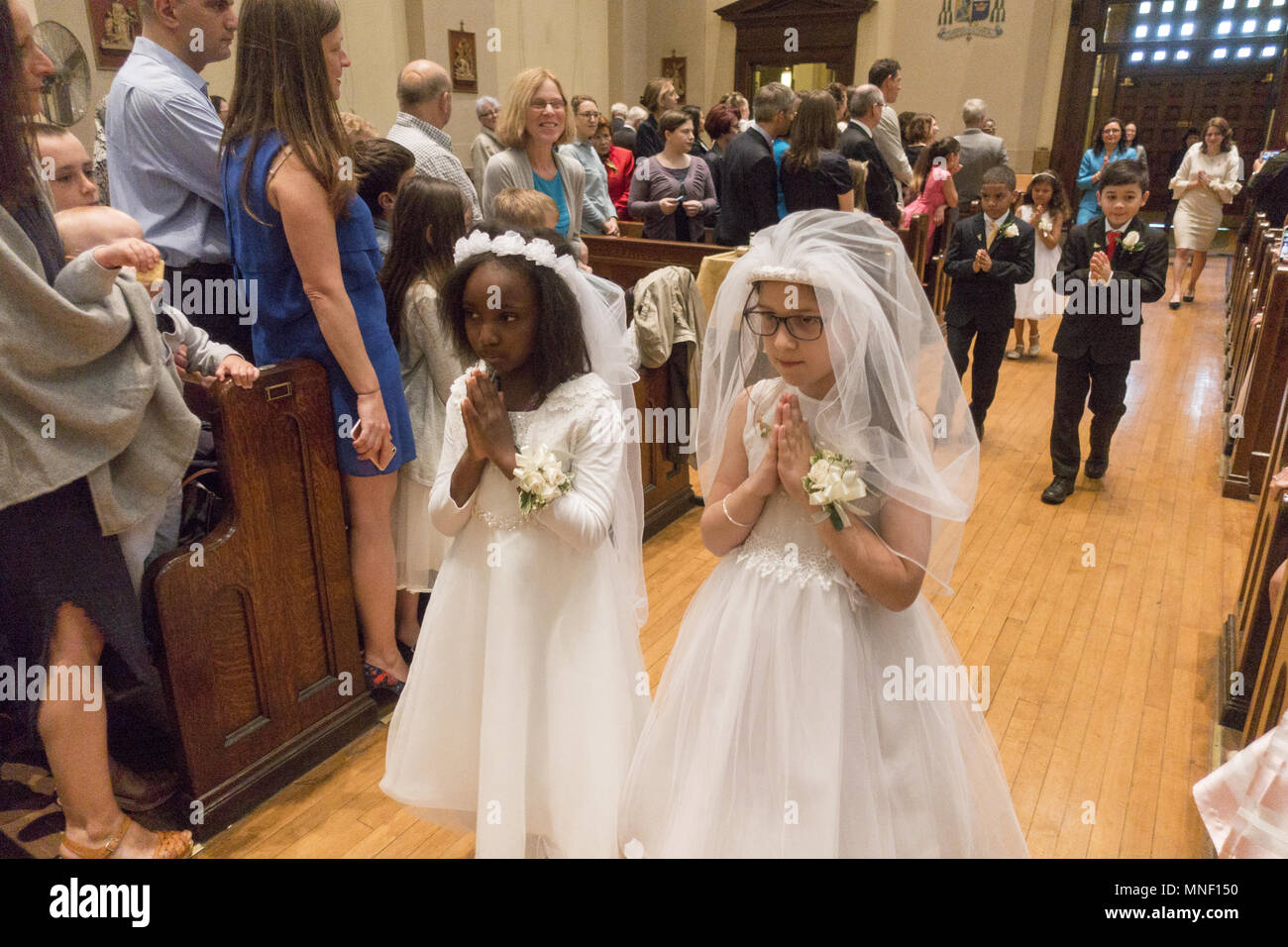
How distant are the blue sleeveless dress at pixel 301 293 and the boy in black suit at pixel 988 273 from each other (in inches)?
135

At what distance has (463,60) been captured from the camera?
9188 millimetres

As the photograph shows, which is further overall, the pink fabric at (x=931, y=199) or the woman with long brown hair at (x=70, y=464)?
the pink fabric at (x=931, y=199)

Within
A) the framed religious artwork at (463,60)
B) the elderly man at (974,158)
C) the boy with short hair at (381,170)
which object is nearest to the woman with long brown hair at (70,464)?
the boy with short hair at (381,170)

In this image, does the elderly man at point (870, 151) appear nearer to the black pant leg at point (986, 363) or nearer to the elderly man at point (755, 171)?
the elderly man at point (755, 171)

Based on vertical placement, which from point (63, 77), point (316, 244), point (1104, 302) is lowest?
point (1104, 302)

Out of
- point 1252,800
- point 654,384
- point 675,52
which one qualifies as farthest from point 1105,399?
point 675,52

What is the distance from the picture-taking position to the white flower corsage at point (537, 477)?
5.84 feet

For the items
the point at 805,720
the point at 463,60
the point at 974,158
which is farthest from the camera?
the point at 463,60

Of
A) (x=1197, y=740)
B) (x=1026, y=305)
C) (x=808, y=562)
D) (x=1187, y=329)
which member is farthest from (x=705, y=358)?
(x=1187, y=329)

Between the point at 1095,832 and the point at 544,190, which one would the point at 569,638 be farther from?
the point at 544,190

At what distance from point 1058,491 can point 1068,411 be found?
41 centimetres

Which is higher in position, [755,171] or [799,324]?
[755,171]

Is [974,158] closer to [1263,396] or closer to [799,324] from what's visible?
[1263,396]

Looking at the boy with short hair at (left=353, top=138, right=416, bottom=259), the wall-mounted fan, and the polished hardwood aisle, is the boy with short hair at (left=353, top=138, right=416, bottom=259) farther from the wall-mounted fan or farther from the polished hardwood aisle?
the wall-mounted fan
